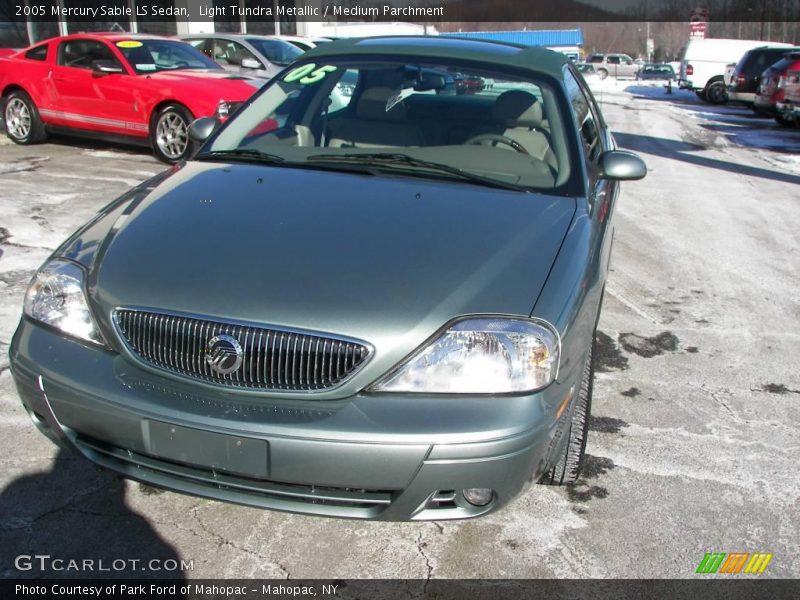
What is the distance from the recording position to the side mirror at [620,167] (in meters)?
3.50

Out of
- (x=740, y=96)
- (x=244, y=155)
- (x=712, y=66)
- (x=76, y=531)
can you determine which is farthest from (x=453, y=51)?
(x=712, y=66)

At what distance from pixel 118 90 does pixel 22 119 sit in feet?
6.69

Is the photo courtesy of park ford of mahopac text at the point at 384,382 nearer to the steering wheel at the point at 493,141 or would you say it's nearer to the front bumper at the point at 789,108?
the steering wheel at the point at 493,141

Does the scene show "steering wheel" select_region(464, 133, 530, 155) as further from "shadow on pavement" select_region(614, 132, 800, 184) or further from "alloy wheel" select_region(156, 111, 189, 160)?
"shadow on pavement" select_region(614, 132, 800, 184)

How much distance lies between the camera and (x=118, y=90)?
9.16 m

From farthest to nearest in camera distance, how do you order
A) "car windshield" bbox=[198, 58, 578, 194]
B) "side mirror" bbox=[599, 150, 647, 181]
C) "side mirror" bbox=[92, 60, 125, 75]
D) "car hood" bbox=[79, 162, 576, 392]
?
1. "side mirror" bbox=[92, 60, 125, 75]
2. "side mirror" bbox=[599, 150, 647, 181]
3. "car windshield" bbox=[198, 58, 578, 194]
4. "car hood" bbox=[79, 162, 576, 392]

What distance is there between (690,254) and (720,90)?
851 inches

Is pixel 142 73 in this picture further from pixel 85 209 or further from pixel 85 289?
pixel 85 289

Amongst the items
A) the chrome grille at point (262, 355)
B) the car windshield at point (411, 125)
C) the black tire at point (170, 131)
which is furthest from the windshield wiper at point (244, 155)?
the black tire at point (170, 131)

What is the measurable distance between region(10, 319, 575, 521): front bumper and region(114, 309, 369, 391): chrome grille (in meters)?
0.05

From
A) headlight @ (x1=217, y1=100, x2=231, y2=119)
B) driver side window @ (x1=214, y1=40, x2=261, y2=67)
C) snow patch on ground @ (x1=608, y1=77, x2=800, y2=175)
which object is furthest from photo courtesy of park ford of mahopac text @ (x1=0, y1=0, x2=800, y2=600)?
driver side window @ (x1=214, y1=40, x2=261, y2=67)

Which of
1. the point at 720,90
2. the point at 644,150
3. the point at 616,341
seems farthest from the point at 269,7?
the point at 616,341

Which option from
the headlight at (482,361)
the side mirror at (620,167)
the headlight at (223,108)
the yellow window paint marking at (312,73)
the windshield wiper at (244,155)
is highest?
the yellow window paint marking at (312,73)

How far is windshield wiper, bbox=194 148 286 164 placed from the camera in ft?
11.3
